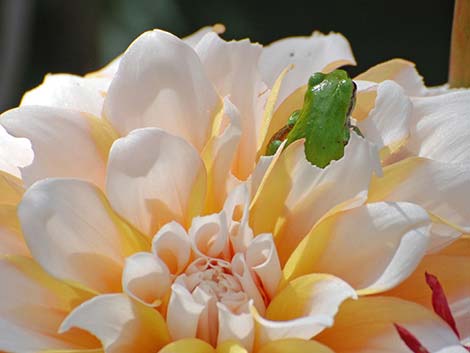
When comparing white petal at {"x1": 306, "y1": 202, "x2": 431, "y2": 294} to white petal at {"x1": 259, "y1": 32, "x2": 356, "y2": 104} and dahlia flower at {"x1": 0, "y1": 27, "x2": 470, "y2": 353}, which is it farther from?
white petal at {"x1": 259, "y1": 32, "x2": 356, "y2": 104}

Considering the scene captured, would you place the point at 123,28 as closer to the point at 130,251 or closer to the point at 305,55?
the point at 305,55

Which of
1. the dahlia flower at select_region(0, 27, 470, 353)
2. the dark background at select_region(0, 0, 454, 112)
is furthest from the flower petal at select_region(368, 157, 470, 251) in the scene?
the dark background at select_region(0, 0, 454, 112)

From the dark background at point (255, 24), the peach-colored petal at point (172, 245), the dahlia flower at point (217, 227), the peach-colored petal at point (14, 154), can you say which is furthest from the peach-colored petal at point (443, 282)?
the dark background at point (255, 24)

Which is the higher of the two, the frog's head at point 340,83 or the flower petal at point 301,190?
the frog's head at point 340,83

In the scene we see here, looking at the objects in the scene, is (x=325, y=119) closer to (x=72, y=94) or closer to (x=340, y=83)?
(x=340, y=83)

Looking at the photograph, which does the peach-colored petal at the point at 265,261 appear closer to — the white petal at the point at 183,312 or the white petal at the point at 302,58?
the white petal at the point at 183,312

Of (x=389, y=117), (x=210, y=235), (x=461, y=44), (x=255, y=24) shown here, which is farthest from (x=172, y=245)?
(x=255, y=24)
